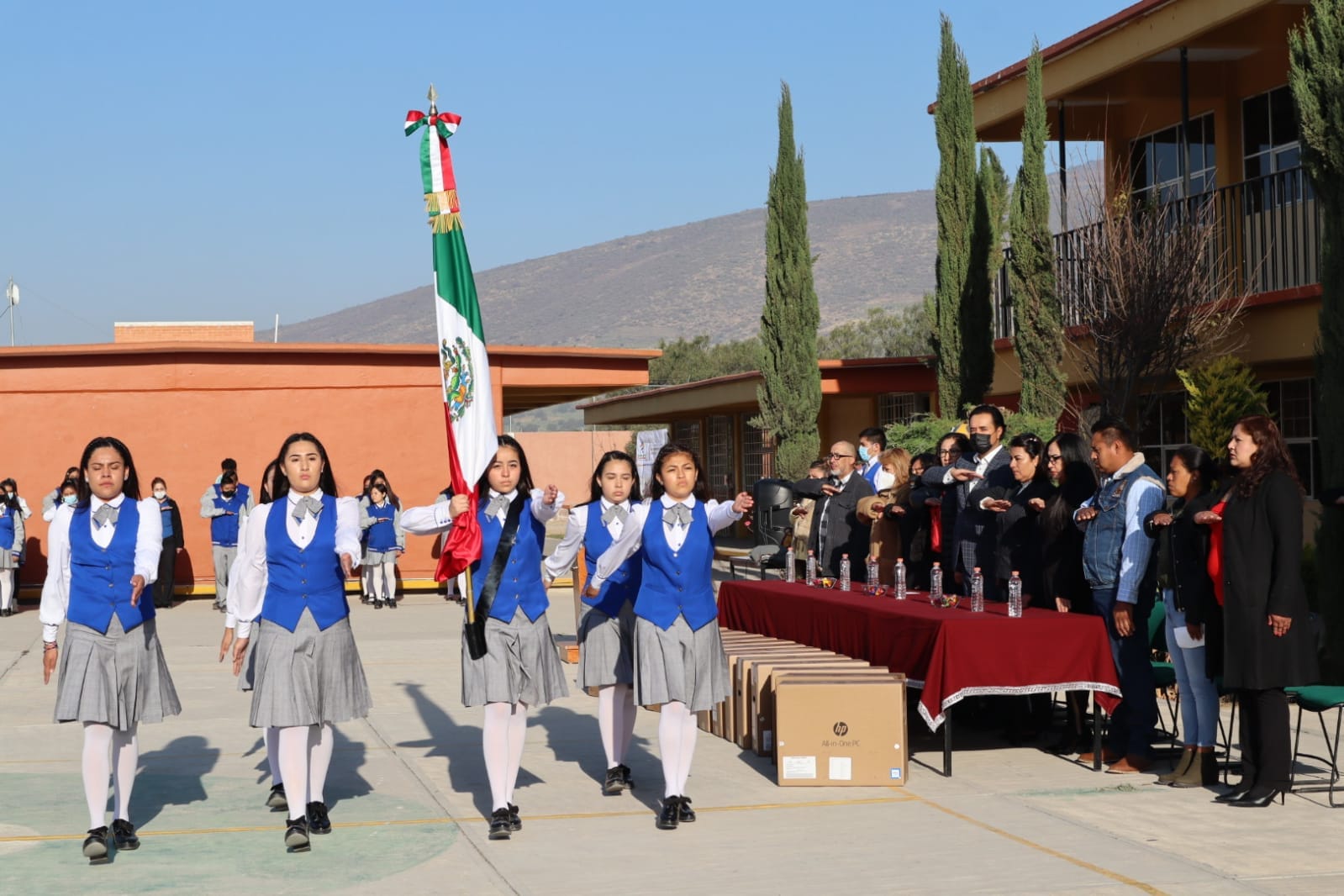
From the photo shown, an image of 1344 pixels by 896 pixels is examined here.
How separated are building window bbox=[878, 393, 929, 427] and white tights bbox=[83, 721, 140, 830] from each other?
2333 centimetres

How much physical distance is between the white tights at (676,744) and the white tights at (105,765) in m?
2.50

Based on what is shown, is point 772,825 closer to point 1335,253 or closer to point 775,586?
point 775,586

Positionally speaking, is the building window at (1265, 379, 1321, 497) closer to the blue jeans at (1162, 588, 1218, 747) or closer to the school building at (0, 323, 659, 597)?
the school building at (0, 323, 659, 597)

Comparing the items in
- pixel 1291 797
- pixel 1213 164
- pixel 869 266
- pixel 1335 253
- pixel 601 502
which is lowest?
pixel 1291 797

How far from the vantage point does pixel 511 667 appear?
7.41 metres

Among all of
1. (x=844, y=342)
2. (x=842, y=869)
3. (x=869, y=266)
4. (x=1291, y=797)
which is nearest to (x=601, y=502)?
(x=842, y=869)

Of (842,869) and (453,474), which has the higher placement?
(453,474)

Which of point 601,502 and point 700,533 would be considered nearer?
point 700,533

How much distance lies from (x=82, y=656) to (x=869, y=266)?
542ft

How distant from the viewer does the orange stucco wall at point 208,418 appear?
22.8 metres

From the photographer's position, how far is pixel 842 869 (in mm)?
6535

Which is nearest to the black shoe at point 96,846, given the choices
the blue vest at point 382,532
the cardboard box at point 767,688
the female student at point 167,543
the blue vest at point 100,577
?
the blue vest at point 100,577

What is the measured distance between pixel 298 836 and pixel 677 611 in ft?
6.75

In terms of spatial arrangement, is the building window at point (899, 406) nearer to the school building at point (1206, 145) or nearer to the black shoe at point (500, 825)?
the school building at point (1206, 145)
